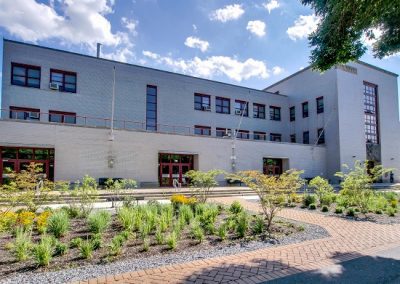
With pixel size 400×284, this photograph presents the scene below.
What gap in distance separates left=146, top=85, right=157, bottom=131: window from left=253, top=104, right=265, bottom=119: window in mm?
12610

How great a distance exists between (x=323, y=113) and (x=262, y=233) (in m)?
28.0

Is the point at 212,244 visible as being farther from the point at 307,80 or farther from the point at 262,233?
the point at 307,80

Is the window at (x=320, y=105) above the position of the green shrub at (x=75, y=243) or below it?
above

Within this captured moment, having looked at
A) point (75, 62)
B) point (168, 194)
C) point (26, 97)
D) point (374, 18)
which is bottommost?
point (168, 194)

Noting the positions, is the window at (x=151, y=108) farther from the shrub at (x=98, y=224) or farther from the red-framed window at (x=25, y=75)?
the shrub at (x=98, y=224)

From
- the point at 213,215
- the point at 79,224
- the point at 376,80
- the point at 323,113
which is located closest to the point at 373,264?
the point at 213,215

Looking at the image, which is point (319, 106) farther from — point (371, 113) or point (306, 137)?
point (371, 113)

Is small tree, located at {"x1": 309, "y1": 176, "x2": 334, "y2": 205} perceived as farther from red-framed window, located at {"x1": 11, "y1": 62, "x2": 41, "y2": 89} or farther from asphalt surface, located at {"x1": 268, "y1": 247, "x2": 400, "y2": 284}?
red-framed window, located at {"x1": 11, "y1": 62, "x2": 41, "y2": 89}

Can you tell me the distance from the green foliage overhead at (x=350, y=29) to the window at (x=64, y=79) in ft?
66.0

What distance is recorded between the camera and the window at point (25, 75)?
2045cm

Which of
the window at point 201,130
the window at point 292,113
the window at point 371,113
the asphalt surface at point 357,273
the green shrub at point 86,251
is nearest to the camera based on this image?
the asphalt surface at point 357,273

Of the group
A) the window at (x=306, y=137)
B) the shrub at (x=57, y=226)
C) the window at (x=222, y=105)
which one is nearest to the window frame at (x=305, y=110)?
the window at (x=306, y=137)

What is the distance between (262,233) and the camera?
738 centimetres

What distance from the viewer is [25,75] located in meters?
20.8
